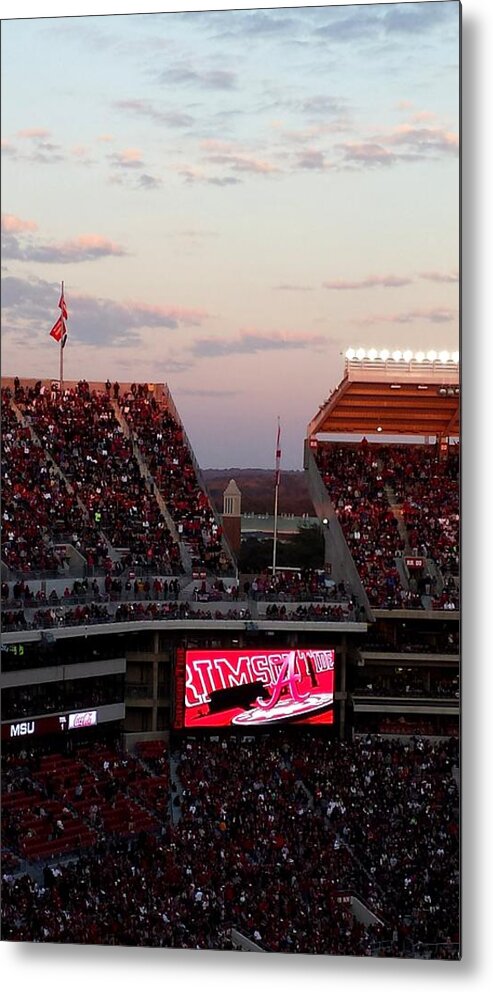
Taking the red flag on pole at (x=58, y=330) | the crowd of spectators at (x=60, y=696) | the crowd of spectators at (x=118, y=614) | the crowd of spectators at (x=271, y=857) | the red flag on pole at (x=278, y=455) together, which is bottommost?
the crowd of spectators at (x=271, y=857)

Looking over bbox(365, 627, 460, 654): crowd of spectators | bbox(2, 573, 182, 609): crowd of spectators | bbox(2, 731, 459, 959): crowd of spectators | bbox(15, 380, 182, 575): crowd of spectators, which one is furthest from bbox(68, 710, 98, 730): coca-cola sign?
bbox(365, 627, 460, 654): crowd of spectators

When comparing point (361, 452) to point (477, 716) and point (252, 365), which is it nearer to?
point (252, 365)

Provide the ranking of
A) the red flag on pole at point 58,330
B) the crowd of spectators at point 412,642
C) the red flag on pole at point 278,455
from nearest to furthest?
the crowd of spectators at point 412,642 < the red flag on pole at point 58,330 < the red flag on pole at point 278,455

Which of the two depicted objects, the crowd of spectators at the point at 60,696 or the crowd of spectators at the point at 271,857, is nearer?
the crowd of spectators at the point at 271,857

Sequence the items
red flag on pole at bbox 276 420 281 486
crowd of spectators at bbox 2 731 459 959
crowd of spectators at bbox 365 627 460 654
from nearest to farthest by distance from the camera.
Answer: crowd of spectators at bbox 2 731 459 959 < crowd of spectators at bbox 365 627 460 654 < red flag on pole at bbox 276 420 281 486

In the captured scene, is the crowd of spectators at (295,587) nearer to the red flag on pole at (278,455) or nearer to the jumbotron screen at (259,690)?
the jumbotron screen at (259,690)

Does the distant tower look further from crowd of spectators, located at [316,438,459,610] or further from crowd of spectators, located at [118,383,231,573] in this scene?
crowd of spectators, located at [316,438,459,610]

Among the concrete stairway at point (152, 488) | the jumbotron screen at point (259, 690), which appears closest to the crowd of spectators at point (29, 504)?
the concrete stairway at point (152, 488)

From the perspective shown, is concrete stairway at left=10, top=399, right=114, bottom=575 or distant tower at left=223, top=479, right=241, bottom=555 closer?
distant tower at left=223, top=479, right=241, bottom=555
